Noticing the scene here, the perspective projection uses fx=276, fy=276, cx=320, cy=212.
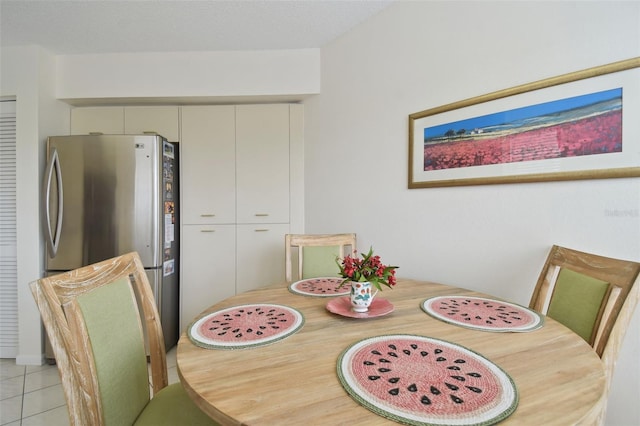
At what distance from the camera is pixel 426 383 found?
608mm

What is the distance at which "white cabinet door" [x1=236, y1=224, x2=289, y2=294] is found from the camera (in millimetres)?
2596

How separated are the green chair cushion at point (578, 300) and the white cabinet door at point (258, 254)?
1.97 meters

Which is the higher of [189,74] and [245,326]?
[189,74]

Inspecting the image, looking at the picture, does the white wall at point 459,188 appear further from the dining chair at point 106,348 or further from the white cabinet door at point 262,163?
the dining chair at point 106,348

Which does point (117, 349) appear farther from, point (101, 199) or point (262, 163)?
point (262, 163)

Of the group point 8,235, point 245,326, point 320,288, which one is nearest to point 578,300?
point 320,288

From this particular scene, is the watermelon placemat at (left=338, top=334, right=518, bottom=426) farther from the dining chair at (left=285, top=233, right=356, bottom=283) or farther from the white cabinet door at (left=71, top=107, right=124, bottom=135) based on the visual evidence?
the white cabinet door at (left=71, top=107, right=124, bottom=135)

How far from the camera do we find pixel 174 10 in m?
1.95

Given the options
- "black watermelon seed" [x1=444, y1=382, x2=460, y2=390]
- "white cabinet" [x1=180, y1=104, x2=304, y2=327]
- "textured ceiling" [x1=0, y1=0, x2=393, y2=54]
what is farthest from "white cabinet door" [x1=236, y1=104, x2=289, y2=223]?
"black watermelon seed" [x1=444, y1=382, x2=460, y2=390]

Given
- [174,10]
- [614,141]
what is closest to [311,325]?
[614,141]

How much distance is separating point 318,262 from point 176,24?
2082 millimetres

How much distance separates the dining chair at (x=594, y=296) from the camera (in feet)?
2.75

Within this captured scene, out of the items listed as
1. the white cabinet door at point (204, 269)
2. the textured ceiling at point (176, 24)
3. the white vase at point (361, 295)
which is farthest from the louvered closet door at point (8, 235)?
the white vase at point (361, 295)

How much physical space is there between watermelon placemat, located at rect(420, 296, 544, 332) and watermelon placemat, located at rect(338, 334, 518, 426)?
0.75 ft
